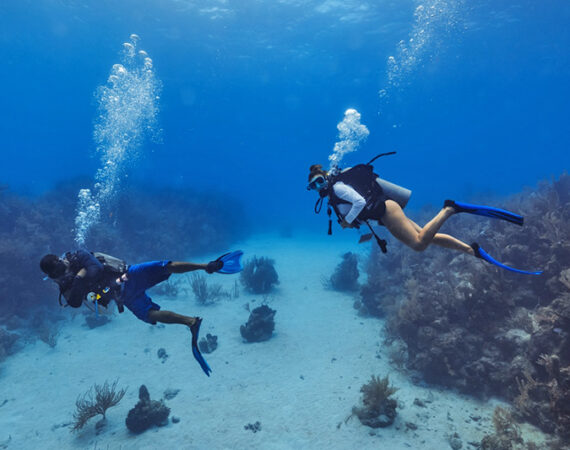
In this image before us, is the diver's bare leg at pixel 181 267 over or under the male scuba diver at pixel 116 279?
over

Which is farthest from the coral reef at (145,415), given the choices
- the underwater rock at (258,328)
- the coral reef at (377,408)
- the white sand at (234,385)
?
the coral reef at (377,408)

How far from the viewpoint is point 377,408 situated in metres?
6.08

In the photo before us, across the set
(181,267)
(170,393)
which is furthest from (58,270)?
(170,393)

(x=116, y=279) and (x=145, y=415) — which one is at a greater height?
(x=116, y=279)

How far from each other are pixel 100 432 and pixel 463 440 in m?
7.42

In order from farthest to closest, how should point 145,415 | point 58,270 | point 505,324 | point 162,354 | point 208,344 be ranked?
point 208,344
point 162,354
point 505,324
point 145,415
point 58,270

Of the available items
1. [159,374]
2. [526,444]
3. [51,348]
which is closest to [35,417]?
[159,374]

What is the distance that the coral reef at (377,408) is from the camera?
5894mm

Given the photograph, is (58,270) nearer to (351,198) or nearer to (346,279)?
(351,198)

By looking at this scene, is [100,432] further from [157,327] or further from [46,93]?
[46,93]

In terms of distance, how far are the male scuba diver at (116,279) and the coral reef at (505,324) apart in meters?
5.77

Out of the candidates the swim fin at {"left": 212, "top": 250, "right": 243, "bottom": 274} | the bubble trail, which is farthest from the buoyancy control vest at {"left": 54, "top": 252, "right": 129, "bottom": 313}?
the bubble trail

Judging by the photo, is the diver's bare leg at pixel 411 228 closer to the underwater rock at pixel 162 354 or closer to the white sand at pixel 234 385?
the white sand at pixel 234 385

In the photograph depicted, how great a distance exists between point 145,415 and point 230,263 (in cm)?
418
